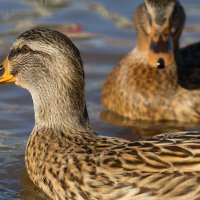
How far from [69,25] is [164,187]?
6529 mm

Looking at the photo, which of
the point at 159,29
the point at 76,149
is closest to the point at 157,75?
the point at 159,29

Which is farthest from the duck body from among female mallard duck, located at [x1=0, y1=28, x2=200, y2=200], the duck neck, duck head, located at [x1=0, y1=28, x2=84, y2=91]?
duck head, located at [x1=0, y1=28, x2=84, y2=91]

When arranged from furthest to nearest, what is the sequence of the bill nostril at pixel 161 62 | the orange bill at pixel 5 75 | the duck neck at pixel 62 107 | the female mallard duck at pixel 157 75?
the female mallard duck at pixel 157 75 < the bill nostril at pixel 161 62 < the orange bill at pixel 5 75 < the duck neck at pixel 62 107

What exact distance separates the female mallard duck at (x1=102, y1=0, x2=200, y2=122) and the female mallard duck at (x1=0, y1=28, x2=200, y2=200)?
2.36 meters

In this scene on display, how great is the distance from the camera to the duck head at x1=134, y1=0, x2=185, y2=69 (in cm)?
1024

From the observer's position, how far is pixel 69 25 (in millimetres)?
13258

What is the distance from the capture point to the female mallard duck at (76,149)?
277 inches

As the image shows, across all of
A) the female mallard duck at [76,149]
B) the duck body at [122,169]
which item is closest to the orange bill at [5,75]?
the female mallard duck at [76,149]

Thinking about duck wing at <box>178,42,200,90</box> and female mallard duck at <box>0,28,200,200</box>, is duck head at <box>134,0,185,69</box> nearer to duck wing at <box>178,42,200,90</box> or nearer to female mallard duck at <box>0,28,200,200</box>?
duck wing at <box>178,42,200,90</box>

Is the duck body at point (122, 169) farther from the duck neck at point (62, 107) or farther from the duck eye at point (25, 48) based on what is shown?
the duck eye at point (25, 48)

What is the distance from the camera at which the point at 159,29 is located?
34.2ft

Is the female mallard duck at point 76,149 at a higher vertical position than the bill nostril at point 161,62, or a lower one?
lower

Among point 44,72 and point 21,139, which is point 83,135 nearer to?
point 44,72

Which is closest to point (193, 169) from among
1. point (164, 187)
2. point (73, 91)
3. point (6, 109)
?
point (164, 187)
